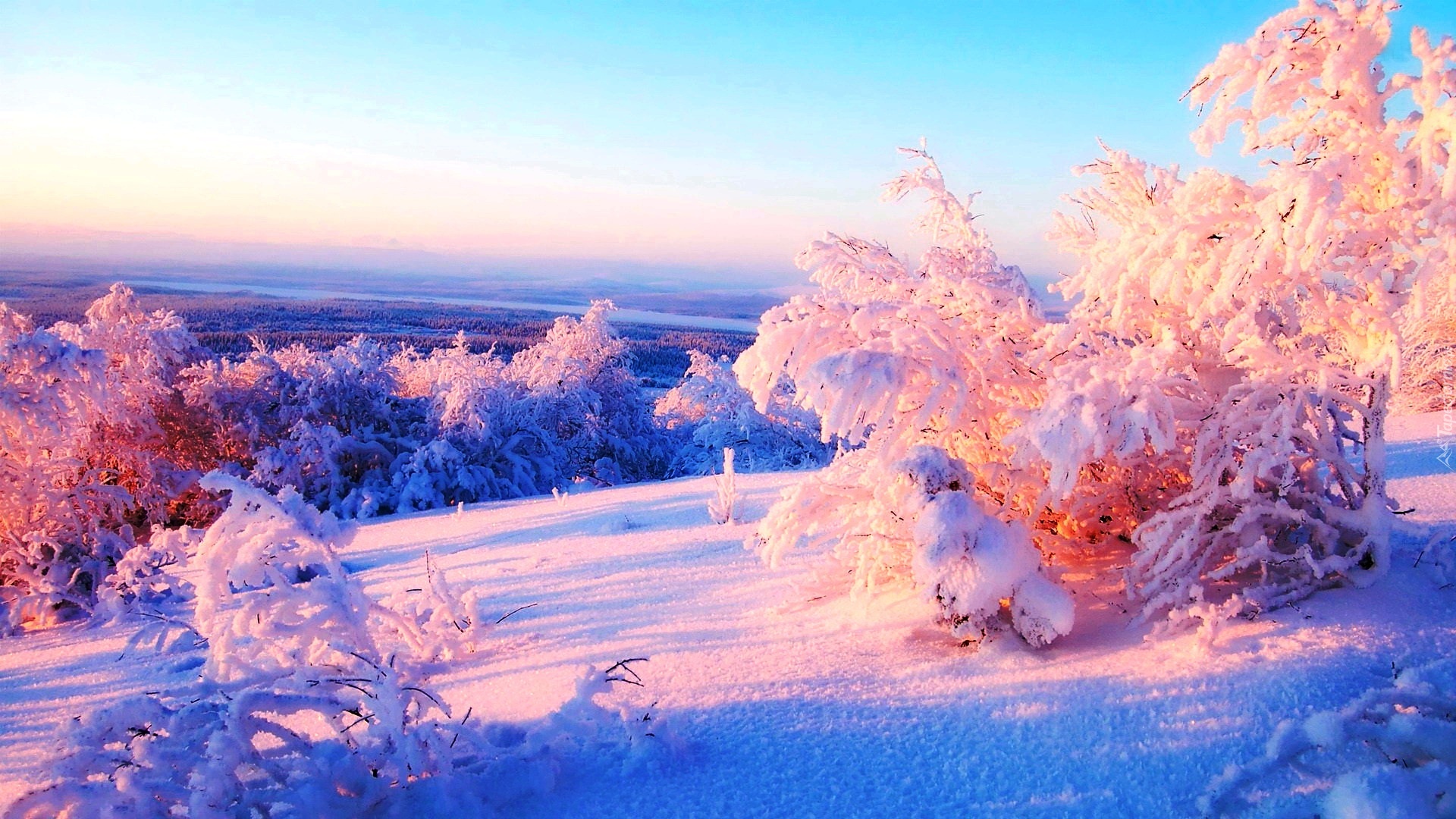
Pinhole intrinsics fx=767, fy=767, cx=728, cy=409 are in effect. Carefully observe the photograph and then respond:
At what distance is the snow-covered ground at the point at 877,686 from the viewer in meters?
2.47

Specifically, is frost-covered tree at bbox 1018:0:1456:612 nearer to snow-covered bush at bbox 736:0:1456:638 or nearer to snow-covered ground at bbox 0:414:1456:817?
snow-covered bush at bbox 736:0:1456:638

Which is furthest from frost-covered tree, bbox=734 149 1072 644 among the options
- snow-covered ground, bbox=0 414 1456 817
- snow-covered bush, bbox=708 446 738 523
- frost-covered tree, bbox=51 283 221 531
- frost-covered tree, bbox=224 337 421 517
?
frost-covered tree, bbox=224 337 421 517

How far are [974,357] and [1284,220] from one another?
1.30 meters

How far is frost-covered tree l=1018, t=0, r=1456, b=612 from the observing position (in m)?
2.99

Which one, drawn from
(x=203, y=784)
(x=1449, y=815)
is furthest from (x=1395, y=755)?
(x=203, y=784)

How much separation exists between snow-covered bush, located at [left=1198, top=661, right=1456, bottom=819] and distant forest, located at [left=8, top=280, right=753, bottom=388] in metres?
34.6

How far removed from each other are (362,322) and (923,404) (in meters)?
70.3

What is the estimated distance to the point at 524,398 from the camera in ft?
52.3

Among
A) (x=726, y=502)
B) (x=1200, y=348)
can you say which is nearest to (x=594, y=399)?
(x=726, y=502)

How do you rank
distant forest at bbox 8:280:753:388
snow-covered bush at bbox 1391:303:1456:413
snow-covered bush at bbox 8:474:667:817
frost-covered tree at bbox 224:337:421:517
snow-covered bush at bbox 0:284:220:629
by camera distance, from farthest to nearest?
distant forest at bbox 8:280:753:388 → frost-covered tree at bbox 224:337:421:517 → snow-covered bush at bbox 1391:303:1456:413 → snow-covered bush at bbox 0:284:220:629 → snow-covered bush at bbox 8:474:667:817

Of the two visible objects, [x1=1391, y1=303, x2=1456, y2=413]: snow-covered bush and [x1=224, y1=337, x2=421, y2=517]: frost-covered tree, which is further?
[x1=224, y1=337, x2=421, y2=517]: frost-covered tree

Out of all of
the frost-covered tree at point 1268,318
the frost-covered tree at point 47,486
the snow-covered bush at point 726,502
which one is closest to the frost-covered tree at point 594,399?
the frost-covered tree at point 47,486

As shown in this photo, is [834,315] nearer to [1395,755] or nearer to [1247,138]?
[1247,138]

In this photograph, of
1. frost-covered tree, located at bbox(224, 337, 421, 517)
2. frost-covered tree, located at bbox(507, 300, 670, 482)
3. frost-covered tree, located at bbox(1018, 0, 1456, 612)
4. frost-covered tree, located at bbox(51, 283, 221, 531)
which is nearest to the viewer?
frost-covered tree, located at bbox(1018, 0, 1456, 612)
